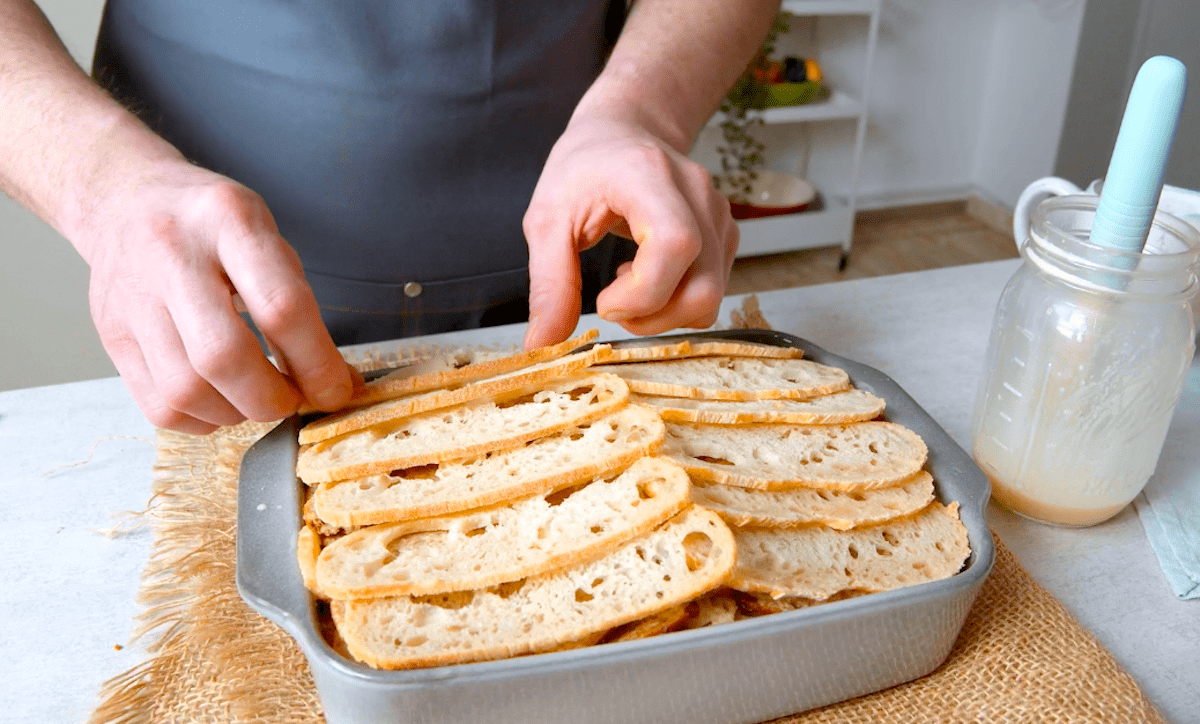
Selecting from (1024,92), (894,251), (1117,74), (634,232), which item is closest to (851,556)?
(634,232)

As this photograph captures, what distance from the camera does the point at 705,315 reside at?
125 cm

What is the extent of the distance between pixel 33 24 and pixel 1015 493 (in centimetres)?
171

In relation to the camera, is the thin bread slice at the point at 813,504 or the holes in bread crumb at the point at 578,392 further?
the holes in bread crumb at the point at 578,392

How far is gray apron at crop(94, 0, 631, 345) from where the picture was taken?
1554mm

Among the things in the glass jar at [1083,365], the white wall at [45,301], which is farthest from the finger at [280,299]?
the white wall at [45,301]

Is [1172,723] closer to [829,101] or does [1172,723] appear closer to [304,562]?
[304,562]

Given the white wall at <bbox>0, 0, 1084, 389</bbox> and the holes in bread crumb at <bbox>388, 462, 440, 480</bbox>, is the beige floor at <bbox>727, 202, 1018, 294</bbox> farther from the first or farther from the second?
the holes in bread crumb at <bbox>388, 462, 440, 480</bbox>

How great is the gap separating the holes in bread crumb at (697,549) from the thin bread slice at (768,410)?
0.20 meters

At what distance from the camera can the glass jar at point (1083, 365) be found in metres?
1.07

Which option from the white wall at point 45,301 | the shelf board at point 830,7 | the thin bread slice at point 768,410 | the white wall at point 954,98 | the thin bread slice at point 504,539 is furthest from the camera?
the white wall at point 954,98

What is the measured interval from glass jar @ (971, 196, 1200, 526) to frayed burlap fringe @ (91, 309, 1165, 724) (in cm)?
14

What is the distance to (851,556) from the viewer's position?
Answer: 987 mm

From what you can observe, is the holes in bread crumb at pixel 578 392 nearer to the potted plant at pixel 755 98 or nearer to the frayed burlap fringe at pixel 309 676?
the frayed burlap fringe at pixel 309 676

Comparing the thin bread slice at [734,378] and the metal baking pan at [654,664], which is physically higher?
the thin bread slice at [734,378]
